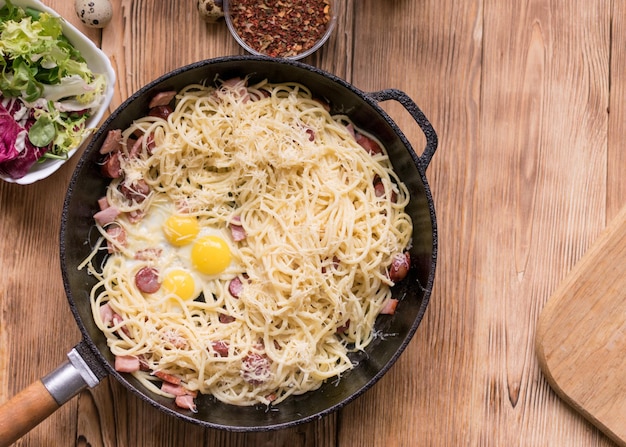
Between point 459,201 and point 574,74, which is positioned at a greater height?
point 574,74

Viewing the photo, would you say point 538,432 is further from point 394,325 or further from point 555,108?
point 555,108

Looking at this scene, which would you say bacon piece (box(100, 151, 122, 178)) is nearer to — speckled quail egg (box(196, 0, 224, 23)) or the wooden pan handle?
speckled quail egg (box(196, 0, 224, 23))

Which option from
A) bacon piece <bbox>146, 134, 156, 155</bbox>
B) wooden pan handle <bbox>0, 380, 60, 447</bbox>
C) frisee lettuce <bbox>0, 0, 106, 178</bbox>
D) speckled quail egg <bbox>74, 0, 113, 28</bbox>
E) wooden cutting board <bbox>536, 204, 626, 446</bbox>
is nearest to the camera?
A: wooden pan handle <bbox>0, 380, 60, 447</bbox>

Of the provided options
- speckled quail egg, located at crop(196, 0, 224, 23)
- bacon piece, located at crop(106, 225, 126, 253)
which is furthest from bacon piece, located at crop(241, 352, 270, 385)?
speckled quail egg, located at crop(196, 0, 224, 23)

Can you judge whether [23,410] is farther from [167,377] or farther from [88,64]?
[88,64]

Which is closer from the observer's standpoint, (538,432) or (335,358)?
(335,358)

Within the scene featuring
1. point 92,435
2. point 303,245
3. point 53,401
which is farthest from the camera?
point 92,435

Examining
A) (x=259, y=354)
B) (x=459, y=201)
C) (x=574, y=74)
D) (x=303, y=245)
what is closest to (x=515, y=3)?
(x=574, y=74)

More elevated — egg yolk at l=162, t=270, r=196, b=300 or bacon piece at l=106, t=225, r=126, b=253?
bacon piece at l=106, t=225, r=126, b=253
